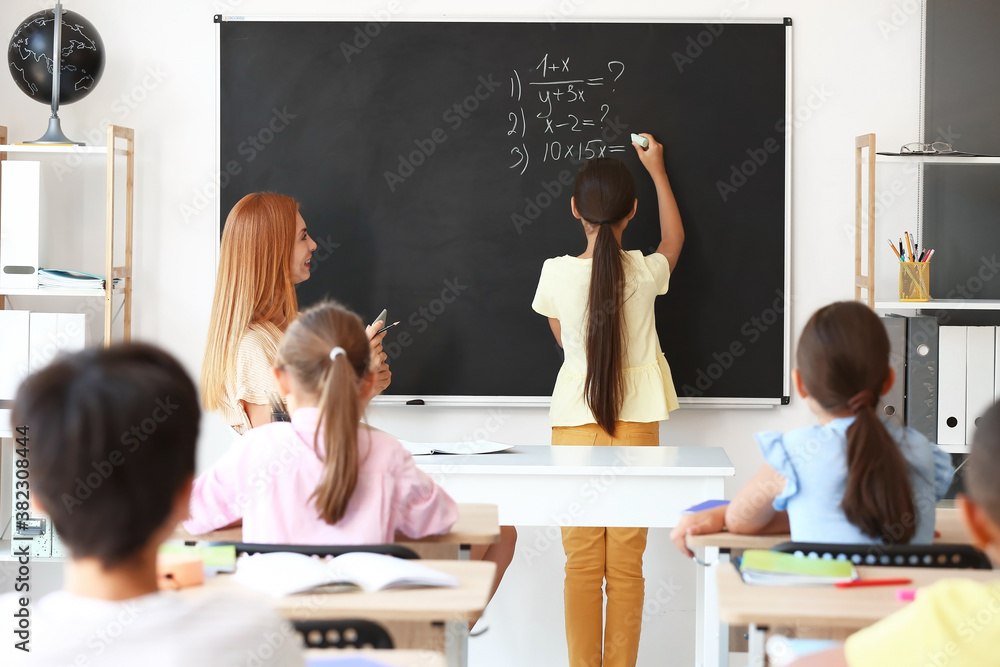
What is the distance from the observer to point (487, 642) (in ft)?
11.9

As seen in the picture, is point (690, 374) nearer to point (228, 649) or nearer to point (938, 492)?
point (938, 492)

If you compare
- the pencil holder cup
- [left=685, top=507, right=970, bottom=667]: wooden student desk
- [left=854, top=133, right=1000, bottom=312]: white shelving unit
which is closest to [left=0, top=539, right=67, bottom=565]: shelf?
[left=685, top=507, right=970, bottom=667]: wooden student desk

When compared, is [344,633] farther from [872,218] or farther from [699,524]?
[872,218]

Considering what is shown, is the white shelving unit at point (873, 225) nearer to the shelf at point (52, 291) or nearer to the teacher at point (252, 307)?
the teacher at point (252, 307)

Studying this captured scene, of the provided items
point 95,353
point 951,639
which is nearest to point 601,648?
point 951,639

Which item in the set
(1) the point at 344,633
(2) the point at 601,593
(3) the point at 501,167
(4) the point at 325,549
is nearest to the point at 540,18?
(3) the point at 501,167

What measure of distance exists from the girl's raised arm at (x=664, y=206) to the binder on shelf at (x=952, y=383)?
895 millimetres

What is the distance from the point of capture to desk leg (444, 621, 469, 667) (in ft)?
5.17

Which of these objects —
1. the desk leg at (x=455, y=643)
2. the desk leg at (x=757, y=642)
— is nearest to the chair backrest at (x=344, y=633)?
the desk leg at (x=455, y=643)

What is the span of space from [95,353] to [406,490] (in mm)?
992

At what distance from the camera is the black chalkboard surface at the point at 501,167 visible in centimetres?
343

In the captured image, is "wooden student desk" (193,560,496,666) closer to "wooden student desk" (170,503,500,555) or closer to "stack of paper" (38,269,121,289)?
"wooden student desk" (170,503,500,555)

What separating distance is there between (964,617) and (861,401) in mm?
798

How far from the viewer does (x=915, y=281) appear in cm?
318
